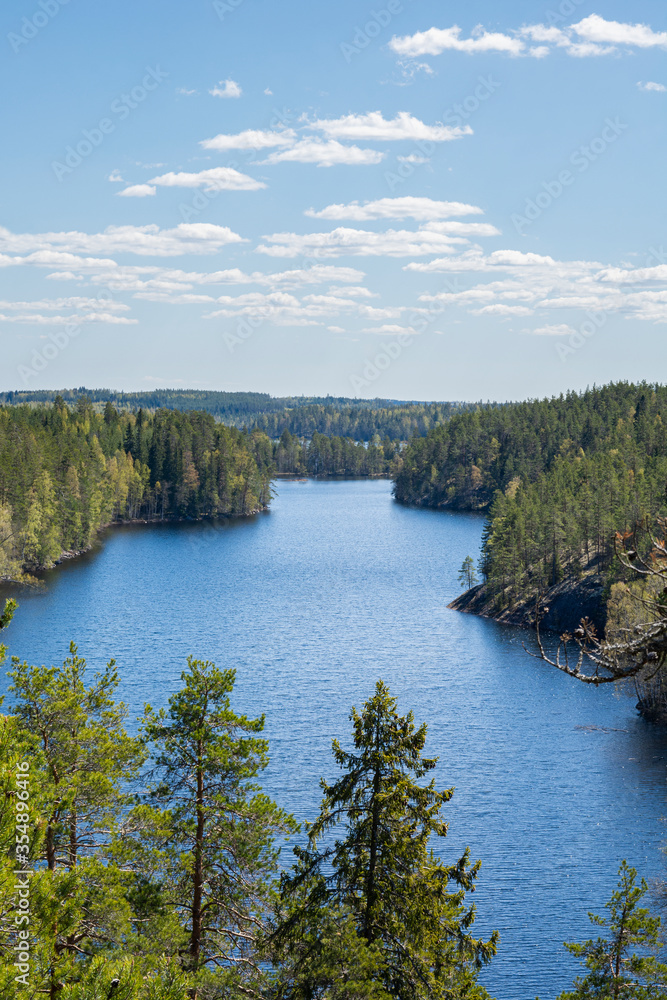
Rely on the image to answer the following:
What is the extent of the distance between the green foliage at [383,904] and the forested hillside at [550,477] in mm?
6256

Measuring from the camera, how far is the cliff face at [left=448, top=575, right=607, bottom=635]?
245ft

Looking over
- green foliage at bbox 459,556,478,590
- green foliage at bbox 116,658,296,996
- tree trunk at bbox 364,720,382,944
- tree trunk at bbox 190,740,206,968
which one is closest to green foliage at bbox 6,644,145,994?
green foliage at bbox 116,658,296,996

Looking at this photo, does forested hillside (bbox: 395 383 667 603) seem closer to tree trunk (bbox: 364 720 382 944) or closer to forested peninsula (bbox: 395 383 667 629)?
forested peninsula (bbox: 395 383 667 629)

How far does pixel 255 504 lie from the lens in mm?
171500

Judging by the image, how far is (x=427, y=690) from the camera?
5875cm

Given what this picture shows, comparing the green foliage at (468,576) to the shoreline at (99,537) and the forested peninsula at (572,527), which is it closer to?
the forested peninsula at (572,527)

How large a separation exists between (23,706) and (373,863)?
7.86m

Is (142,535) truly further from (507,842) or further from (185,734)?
(185,734)

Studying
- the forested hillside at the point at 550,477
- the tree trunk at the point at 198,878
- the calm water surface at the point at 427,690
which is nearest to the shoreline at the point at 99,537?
the calm water surface at the point at 427,690

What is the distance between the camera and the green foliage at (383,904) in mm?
16250

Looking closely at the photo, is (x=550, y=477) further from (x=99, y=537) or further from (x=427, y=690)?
(x=99, y=537)

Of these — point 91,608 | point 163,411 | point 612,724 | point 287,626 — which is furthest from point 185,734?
point 163,411

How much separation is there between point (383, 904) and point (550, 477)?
290ft

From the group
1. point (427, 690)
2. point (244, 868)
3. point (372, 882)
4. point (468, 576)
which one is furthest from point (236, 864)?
point (468, 576)
